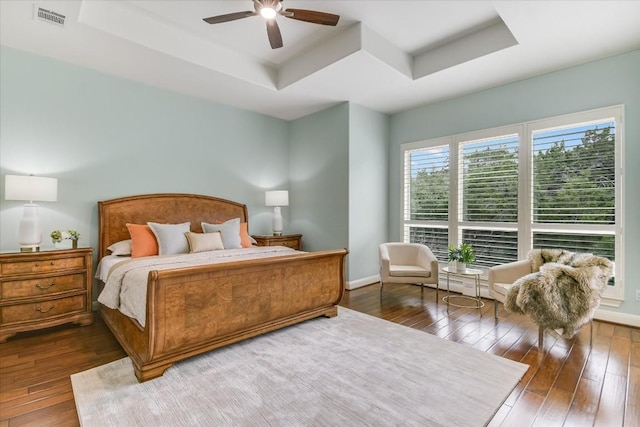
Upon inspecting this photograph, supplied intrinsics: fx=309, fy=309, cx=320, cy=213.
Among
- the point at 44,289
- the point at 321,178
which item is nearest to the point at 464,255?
the point at 321,178

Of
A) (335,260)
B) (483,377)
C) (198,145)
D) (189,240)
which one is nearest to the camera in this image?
(483,377)

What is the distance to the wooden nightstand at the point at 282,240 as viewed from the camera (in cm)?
475

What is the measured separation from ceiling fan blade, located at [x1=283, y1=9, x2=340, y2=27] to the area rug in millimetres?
2805

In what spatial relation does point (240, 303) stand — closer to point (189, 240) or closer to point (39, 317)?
point (189, 240)

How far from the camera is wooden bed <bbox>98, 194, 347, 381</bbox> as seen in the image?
2.16m

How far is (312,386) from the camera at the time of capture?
2.10 m

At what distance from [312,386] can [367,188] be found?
3.38 meters

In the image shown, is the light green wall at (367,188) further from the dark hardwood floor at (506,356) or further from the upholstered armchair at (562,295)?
the upholstered armchair at (562,295)

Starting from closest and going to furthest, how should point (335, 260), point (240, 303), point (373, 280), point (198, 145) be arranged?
point (240, 303) → point (335, 260) → point (198, 145) → point (373, 280)

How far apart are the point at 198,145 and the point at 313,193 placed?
1.93 m

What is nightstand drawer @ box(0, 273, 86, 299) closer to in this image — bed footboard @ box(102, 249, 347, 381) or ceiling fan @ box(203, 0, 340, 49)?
bed footboard @ box(102, 249, 347, 381)

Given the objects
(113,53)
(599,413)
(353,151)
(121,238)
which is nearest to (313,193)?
(353,151)

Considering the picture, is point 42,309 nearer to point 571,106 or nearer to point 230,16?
point 230,16

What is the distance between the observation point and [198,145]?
455 cm
